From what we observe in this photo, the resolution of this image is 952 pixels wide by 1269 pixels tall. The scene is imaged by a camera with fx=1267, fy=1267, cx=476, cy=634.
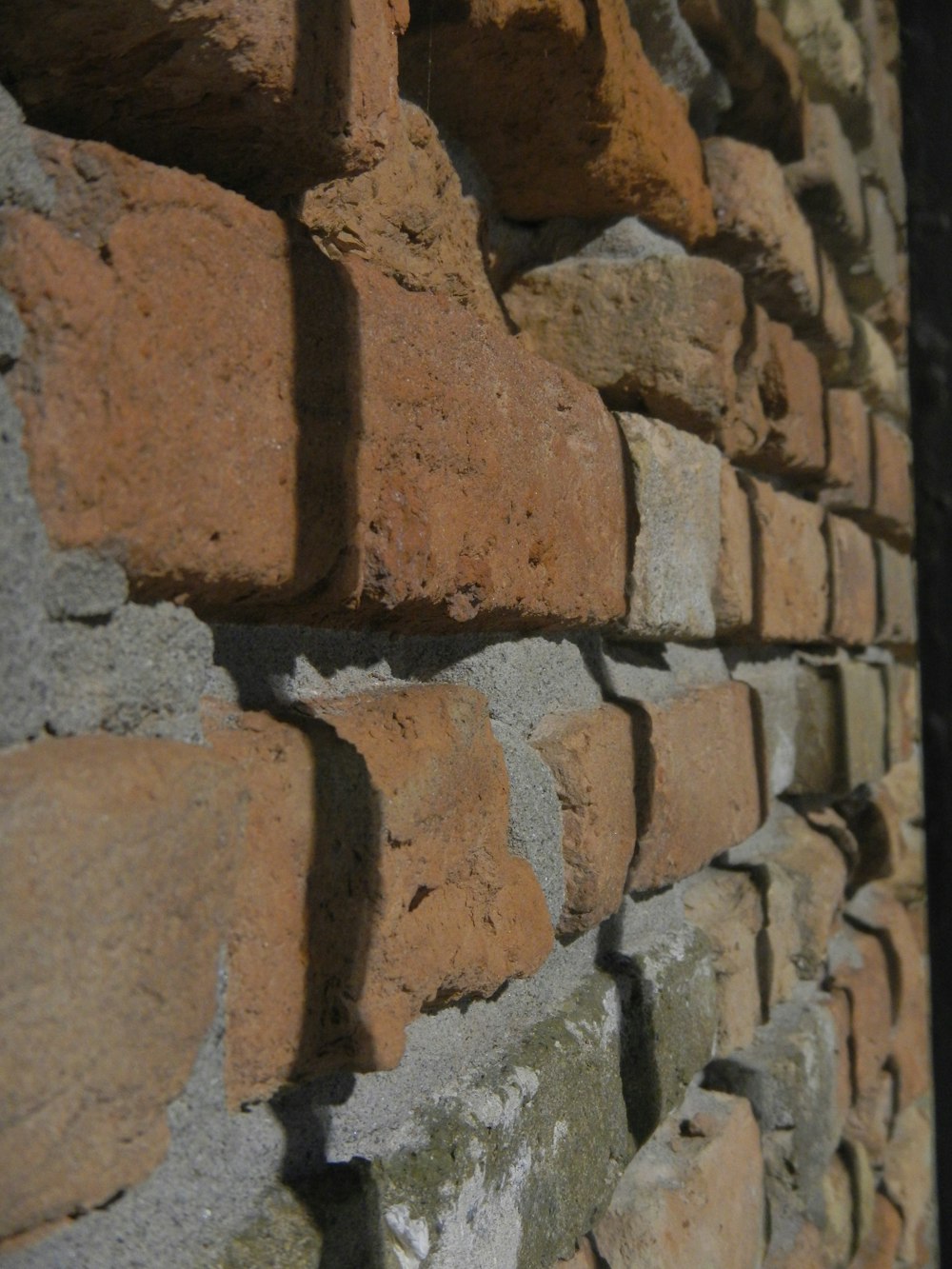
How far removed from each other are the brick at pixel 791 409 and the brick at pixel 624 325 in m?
0.31

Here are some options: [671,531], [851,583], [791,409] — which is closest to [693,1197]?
[671,531]

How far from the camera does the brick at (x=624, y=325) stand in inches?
39.1

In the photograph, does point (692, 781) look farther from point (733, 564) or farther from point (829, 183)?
point (829, 183)

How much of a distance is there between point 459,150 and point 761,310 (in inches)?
19.3

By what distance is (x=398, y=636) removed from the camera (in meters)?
0.71

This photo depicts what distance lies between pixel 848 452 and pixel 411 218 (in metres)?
1.03

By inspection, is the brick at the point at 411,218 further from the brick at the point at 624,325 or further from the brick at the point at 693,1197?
the brick at the point at 693,1197

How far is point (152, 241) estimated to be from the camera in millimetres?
482

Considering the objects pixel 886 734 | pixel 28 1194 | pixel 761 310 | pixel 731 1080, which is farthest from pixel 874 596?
pixel 28 1194

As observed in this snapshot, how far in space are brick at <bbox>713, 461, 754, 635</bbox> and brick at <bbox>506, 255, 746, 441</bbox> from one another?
164mm

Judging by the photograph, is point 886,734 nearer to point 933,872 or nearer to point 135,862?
point 933,872

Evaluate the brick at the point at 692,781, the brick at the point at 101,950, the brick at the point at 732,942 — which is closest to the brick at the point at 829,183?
the brick at the point at 692,781

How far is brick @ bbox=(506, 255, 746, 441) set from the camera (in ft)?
3.26

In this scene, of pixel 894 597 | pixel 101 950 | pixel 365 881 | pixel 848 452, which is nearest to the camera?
pixel 101 950
